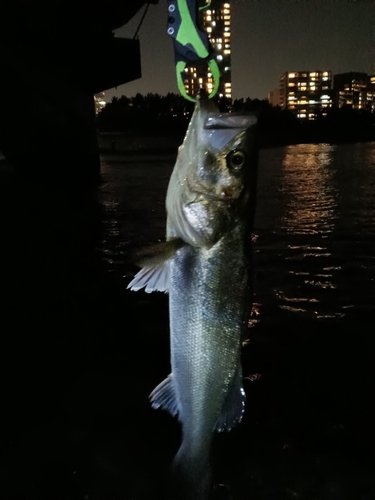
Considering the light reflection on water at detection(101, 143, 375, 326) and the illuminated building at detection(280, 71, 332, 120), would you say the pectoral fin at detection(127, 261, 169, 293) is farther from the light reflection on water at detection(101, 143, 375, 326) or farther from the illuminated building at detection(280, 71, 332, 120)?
the illuminated building at detection(280, 71, 332, 120)

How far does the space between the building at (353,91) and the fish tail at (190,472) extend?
203 m

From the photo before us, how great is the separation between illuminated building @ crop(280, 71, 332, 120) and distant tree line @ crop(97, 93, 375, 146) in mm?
80139

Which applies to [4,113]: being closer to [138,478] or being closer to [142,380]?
[142,380]

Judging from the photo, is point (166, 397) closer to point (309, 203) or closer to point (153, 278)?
point (153, 278)

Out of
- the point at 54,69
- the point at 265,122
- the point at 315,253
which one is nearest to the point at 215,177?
the point at 315,253

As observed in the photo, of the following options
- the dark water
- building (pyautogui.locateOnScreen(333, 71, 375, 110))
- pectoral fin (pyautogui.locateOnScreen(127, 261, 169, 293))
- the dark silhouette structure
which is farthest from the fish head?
building (pyautogui.locateOnScreen(333, 71, 375, 110))

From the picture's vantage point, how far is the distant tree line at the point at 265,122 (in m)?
83.8

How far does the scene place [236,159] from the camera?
2484 millimetres

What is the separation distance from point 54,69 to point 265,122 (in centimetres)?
7285

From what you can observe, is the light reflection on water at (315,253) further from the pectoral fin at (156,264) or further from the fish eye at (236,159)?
the fish eye at (236,159)

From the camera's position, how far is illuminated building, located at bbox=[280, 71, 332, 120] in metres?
187

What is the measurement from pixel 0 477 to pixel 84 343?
2.62 m

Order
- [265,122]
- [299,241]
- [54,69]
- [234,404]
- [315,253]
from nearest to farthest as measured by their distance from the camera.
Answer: [234,404], [315,253], [299,241], [54,69], [265,122]

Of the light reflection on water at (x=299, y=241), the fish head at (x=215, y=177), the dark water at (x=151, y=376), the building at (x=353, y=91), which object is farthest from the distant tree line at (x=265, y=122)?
the building at (x=353, y=91)
